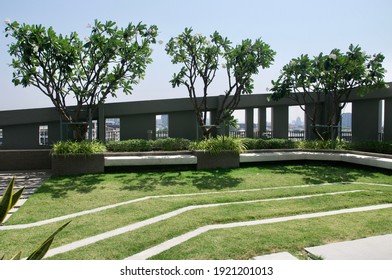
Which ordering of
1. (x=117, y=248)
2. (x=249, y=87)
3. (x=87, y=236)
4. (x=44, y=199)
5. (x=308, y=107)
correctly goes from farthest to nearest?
(x=308, y=107)
(x=249, y=87)
(x=44, y=199)
(x=87, y=236)
(x=117, y=248)

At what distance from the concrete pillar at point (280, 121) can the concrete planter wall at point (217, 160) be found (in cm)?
715

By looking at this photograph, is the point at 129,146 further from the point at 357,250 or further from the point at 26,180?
the point at 357,250

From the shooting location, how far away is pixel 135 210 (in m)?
6.14

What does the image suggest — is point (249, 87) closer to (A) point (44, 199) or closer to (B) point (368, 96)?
(B) point (368, 96)

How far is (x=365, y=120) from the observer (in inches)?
650

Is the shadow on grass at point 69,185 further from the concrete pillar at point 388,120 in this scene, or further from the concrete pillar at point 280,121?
the concrete pillar at point 388,120

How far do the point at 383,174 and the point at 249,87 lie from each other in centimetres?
681

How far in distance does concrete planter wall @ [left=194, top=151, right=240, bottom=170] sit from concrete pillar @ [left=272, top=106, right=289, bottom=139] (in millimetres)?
7152

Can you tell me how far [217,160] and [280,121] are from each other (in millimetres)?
8283

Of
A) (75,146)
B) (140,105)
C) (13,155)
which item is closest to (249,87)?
(140,105)

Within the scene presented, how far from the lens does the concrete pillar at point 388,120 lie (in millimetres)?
15170

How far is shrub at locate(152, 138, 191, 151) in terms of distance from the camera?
12953 mm

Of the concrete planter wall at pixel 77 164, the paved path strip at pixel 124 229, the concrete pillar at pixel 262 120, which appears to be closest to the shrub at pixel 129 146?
the concrete planter wall at pixel 77 164

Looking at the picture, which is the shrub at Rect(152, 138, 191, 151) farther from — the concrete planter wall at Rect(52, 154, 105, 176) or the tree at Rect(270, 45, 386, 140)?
the tree at Rect(270, 45, 386, 140)
